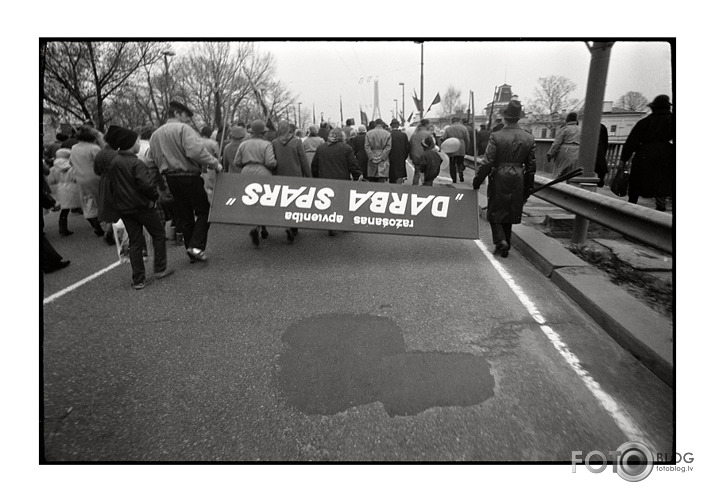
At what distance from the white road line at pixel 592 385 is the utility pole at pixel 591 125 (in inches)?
78.7

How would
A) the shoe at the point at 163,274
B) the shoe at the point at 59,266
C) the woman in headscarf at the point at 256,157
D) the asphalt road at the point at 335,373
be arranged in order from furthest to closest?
the woman in headscarf at the point at 256,157, the shoe at the point at 59,266, the shoe at the point at 163,274, the asphalt road at the point at 335,373

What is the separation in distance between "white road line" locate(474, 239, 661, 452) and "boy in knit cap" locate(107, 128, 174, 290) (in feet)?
Result: 13.2

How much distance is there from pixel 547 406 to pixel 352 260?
336 centimetres

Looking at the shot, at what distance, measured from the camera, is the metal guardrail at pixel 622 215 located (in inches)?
146

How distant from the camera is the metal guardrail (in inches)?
146

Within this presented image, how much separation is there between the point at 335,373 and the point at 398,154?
20.8 ft

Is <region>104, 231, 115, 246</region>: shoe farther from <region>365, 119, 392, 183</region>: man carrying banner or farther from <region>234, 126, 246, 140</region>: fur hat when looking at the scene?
<region>365, 119, 392, 183</region>: man carrying banner

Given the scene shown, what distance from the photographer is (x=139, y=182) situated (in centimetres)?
443

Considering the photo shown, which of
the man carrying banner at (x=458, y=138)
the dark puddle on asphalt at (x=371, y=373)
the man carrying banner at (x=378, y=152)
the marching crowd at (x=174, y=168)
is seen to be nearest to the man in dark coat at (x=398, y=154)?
the marching crowd at (x=174, y=168)

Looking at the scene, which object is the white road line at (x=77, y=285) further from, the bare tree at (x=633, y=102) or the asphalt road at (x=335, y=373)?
the bare tree at (x=633, y=102)

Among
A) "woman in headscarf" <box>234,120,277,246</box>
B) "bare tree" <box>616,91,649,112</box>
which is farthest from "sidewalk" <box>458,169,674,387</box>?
"woman in headscarf" <box>234,120,277,246</box>

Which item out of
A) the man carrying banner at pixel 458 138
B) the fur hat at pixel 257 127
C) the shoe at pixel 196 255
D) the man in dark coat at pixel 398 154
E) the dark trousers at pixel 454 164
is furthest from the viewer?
the dark trousers at pixel 454 164

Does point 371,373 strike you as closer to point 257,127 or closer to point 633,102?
point 257,127
